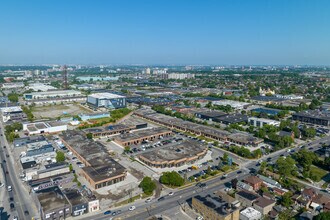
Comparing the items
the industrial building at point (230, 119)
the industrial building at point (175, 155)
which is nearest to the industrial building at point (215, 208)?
the industrial building at point (175, 155)

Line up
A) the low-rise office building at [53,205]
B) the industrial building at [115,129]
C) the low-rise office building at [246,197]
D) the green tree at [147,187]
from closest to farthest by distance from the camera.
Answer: the low-rise office building at [53,205]
the low-rise office building at [246,197]
the green tree at [147,187]
the industrial building at [115,129]

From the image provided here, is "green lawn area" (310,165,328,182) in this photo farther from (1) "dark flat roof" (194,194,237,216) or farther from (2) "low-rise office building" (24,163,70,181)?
(2) "low-rise office building" (24,163,70,181)

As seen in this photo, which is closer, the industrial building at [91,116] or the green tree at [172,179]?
the green tree at [172,179]

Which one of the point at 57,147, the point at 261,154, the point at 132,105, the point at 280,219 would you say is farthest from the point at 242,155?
the point at 132,105

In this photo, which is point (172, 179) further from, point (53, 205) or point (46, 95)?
point (46, 95)

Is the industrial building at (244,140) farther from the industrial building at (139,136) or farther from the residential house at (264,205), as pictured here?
the residential house at (264,205)

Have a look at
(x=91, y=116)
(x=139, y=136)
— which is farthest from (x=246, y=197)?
(x=91, y=116)
